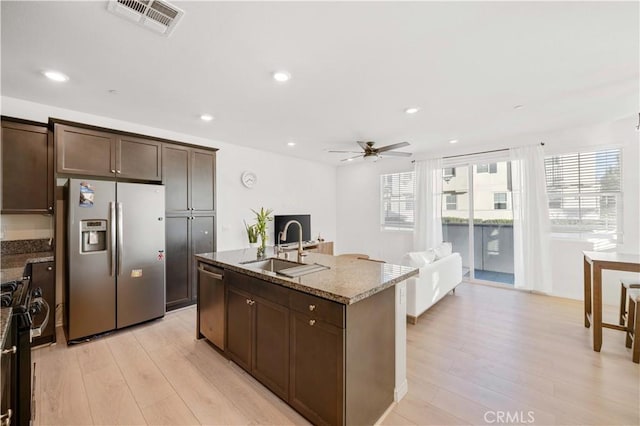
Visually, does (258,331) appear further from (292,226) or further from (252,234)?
(292,226)

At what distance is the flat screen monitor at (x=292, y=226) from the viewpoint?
543cm

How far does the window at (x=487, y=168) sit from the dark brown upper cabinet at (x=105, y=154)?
535 cm

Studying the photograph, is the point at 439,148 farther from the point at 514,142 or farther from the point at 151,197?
the point at 151,197

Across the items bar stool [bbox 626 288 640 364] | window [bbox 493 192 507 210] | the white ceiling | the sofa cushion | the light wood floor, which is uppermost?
the white ceiling

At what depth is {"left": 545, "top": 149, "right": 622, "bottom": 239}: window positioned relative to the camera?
3.89 metres

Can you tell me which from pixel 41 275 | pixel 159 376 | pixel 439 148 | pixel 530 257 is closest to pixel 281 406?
pixel 159 376

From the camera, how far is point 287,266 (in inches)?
97.9

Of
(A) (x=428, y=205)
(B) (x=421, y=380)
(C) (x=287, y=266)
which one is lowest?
(B) (x=421, y=380)

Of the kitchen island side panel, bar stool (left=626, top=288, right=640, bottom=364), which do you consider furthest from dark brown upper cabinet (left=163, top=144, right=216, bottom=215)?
bar stool (left=626, top=288, right=640, bottom=364)

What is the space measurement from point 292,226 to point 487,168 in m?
3.96

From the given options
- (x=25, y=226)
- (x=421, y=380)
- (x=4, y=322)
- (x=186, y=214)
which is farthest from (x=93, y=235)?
(x=421, y=380)

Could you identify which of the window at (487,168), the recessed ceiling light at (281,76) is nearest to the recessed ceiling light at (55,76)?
the recessed ceiling light at (281,76)

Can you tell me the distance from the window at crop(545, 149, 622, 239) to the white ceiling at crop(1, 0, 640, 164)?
0.73 meters

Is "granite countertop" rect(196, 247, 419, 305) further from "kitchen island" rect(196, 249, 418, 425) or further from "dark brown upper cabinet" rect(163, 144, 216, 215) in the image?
"dark brown upper cabinet" rect(163, 144, 216, 215)
